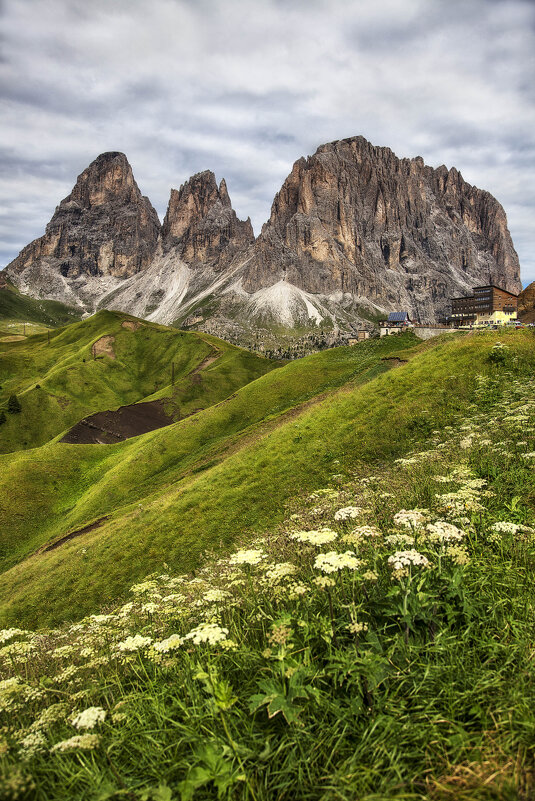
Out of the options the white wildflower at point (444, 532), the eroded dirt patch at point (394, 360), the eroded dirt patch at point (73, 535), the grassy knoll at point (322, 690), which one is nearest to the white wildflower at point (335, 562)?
the grassy knoll at point (322, 690)

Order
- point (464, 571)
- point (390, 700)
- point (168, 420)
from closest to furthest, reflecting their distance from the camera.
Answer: point (390, 700) < point (464, 571) < point (168, 420)

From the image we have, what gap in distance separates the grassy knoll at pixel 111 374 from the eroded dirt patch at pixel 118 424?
5.64 metres

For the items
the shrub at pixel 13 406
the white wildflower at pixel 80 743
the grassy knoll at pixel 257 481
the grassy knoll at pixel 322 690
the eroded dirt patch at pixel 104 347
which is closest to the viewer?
the grassy knoll at pixel 322 690

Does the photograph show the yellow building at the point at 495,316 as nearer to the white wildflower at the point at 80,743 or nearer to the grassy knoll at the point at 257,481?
the grassy knoll at the point at 257,481

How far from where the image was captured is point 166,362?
541 feet

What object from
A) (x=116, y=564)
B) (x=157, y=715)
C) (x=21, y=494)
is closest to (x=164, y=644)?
(x=157, y=715)

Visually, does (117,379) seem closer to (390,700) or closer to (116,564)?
(116,564)

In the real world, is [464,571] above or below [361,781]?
above

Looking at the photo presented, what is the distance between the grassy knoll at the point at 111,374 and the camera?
120 meters

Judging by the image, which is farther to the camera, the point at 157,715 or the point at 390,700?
the point at 157,715

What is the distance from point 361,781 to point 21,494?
2570 inches

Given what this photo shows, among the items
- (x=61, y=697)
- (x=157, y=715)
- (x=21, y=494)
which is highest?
(x=157, y=715)

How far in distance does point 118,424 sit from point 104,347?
80.3 meters

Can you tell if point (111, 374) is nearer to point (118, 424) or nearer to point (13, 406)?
point (13, 406)
